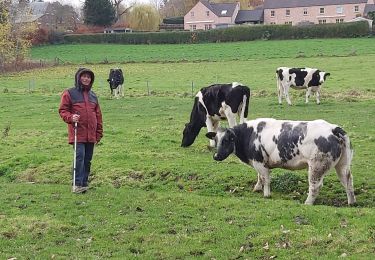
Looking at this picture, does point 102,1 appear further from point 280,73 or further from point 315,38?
point 280,73

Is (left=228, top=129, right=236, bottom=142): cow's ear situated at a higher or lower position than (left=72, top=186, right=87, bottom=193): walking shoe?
higher

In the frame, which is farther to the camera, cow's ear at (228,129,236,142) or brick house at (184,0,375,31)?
brick house at (184,0,375,31)

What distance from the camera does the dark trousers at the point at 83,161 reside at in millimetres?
12164

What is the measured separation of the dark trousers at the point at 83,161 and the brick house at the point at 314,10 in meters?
105

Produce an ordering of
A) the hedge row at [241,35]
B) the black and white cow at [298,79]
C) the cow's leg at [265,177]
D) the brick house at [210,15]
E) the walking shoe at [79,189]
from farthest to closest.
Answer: the brick house at [210,15], the hedge row at [241,35], the black and white cow at [298,79], the walking shoe at [79,189], the cow's leg at [265,177]

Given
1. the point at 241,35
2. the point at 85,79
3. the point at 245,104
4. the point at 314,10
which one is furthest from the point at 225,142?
the point at 314,10

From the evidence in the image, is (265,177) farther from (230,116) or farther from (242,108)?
(242,108)

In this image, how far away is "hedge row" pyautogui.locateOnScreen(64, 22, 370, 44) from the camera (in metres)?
79.9

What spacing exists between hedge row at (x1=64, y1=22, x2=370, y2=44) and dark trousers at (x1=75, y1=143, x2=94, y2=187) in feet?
239

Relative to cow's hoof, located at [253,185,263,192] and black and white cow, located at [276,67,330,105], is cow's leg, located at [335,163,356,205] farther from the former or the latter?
black and white cow, located at [276,67,330,105]

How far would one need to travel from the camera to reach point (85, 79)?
1193 centimetres

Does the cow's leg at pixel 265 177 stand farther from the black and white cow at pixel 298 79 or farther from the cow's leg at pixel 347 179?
the black and white cow at pixel 298 79

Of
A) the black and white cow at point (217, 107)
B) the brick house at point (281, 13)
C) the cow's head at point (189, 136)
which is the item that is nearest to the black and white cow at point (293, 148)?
the black and white cow at point (217, 107)

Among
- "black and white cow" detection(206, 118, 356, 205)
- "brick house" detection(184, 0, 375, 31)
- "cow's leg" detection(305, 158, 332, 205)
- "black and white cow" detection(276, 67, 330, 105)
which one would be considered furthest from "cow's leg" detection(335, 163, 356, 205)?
"brick house" detection(184, 0, 375, 31)
